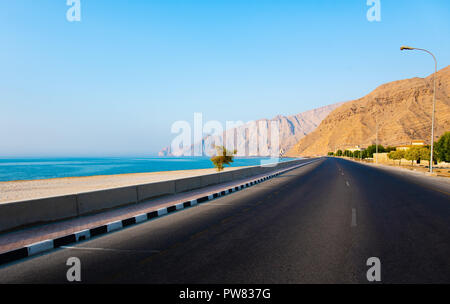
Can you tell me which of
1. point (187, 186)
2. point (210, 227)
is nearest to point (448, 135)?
point (187, 186)

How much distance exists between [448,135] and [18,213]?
64.0 metres

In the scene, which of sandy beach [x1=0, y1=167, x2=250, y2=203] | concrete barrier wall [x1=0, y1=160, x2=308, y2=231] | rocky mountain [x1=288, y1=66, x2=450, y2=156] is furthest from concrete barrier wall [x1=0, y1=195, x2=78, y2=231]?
rocky mountain [x1=288, y1=66, x2=450, y2=156]

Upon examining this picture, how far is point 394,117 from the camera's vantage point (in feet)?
490

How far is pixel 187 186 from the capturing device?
47.9ft

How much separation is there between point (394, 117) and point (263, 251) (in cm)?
16685

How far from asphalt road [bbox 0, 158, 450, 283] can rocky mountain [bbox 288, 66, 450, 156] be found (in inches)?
5321

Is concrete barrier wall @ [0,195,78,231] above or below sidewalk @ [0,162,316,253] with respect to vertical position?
above

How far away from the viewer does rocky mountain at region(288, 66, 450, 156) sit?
132m

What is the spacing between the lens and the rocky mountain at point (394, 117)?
13175 centimetres

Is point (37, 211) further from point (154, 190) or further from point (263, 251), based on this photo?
point (263, 251)

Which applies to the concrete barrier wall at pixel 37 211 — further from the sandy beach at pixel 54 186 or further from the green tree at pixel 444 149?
the green tree at pixel 444 149

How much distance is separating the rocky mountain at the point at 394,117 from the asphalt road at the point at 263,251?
443 ft

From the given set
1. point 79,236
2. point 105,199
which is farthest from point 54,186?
point 79,236

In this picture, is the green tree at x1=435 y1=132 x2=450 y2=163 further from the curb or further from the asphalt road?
the curb
